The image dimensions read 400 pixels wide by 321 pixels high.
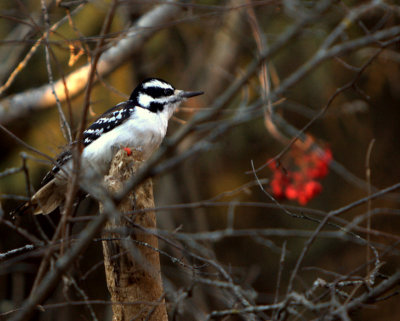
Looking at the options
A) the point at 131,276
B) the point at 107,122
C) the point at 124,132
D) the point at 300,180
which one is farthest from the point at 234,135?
the point at 131,276

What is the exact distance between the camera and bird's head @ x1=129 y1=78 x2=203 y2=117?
496 cm

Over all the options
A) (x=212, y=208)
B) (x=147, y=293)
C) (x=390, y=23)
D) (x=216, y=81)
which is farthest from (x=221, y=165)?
(x=147, y=293)

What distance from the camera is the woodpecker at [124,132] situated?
455cm

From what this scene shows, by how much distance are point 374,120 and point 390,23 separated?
164cm

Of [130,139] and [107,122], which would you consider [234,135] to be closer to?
[107,122]

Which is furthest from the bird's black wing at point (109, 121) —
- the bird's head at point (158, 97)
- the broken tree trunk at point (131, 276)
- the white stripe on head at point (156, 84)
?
the broken tree trunk at point (131, 276)

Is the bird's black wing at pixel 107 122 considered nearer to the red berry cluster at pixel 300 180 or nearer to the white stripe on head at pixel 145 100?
the white stripe on head at pixel 145 100

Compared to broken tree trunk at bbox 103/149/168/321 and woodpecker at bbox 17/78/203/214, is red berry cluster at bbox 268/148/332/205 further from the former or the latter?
broken tree trunk at bbox 103/149/168/321

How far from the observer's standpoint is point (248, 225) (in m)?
7.75

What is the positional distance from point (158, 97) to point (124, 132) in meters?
0.56

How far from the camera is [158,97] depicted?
198 inches

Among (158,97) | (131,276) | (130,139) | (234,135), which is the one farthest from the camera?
(234,135)

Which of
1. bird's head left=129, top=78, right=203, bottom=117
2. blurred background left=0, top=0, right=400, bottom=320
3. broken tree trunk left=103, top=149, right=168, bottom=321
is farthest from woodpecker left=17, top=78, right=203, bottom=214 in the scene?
broken tree trunk left=103, top=149, right=168, bottom=321

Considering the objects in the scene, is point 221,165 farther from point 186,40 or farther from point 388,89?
point 388,89
